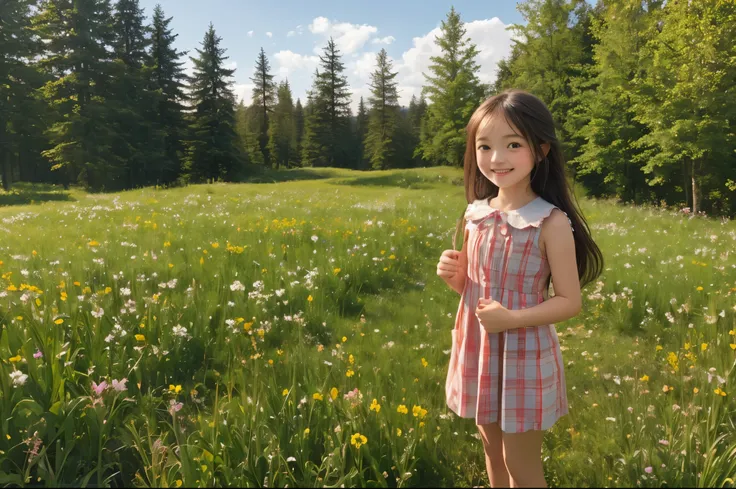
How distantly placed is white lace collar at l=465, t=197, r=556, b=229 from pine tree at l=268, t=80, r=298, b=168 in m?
63.8

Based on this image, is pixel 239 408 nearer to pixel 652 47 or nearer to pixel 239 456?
pixel 239 456

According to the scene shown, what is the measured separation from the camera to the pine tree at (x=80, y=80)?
106 feet

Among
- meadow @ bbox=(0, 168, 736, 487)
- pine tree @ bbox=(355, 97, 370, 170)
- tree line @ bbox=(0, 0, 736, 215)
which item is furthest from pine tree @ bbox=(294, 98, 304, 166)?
meadow @ bbox=(0, 168, 736, 487)

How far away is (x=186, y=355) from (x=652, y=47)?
3150 centimetres

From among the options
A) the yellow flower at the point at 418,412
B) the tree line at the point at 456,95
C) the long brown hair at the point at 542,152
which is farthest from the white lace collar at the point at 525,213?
the tree line at the point at 456,95

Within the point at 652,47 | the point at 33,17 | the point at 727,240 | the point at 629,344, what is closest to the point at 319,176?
the point at 33,17

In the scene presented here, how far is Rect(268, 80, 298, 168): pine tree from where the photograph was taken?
66.9 m

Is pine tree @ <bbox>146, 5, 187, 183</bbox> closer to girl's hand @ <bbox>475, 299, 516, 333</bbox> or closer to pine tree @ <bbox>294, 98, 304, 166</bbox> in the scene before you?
pine tree @ <bbox>294, 98, 304, 166</bbox>

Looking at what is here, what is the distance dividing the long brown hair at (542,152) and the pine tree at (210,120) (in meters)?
44.4

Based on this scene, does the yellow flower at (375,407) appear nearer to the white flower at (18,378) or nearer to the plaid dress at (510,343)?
the plaid dress at (510,343)

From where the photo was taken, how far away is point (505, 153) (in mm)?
2006

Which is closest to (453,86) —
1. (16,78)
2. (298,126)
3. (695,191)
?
(695,191)

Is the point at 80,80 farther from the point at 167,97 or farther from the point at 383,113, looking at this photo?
the point at 383,113

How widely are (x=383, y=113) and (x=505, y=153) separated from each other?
65.3m
